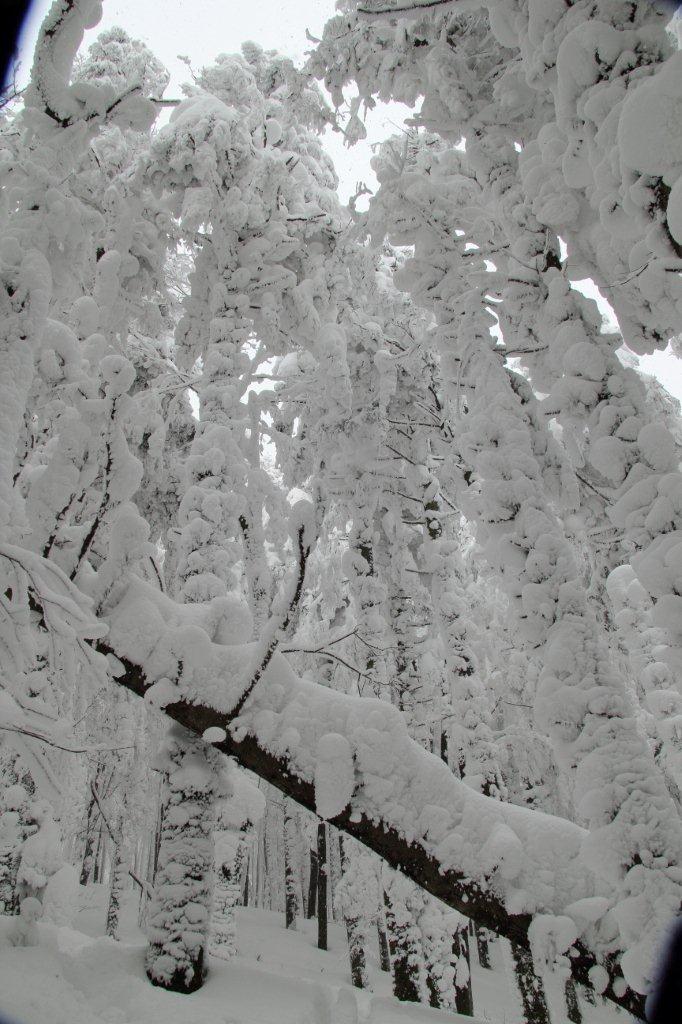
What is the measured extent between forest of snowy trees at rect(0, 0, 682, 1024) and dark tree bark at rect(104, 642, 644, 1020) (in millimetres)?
17

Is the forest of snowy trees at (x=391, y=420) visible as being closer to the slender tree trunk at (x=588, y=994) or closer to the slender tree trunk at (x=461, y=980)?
the slender tree trunk at (x=588, y=994)

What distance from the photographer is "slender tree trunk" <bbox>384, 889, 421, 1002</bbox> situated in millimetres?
6582

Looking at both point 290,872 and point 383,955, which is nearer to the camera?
point 383,955

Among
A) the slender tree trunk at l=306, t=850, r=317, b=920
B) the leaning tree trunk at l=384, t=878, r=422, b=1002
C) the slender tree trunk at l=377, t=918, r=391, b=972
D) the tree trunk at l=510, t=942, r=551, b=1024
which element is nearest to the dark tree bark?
the leaning tree trunk at l=384, t=878, r=422, b=1002

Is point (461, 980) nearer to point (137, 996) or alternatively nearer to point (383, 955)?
point (137, 996)

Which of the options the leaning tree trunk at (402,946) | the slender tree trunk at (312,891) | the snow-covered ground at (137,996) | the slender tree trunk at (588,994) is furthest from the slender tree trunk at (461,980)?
the slender tree trunk at (312,891)

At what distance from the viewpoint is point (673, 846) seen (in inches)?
100

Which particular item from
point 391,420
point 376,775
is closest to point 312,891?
point 391,420

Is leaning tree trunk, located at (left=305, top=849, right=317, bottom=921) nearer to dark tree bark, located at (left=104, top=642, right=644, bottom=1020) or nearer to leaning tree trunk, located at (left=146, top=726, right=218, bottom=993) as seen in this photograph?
leaning tree trunk, located at (left=146, top=726, right=218, bottom=993)

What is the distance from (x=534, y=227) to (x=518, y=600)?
3.07m

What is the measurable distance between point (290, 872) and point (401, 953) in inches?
783

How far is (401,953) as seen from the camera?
6.73 meters

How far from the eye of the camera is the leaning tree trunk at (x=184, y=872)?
3238 mm

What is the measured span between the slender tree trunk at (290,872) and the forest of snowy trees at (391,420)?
49.0 feet
